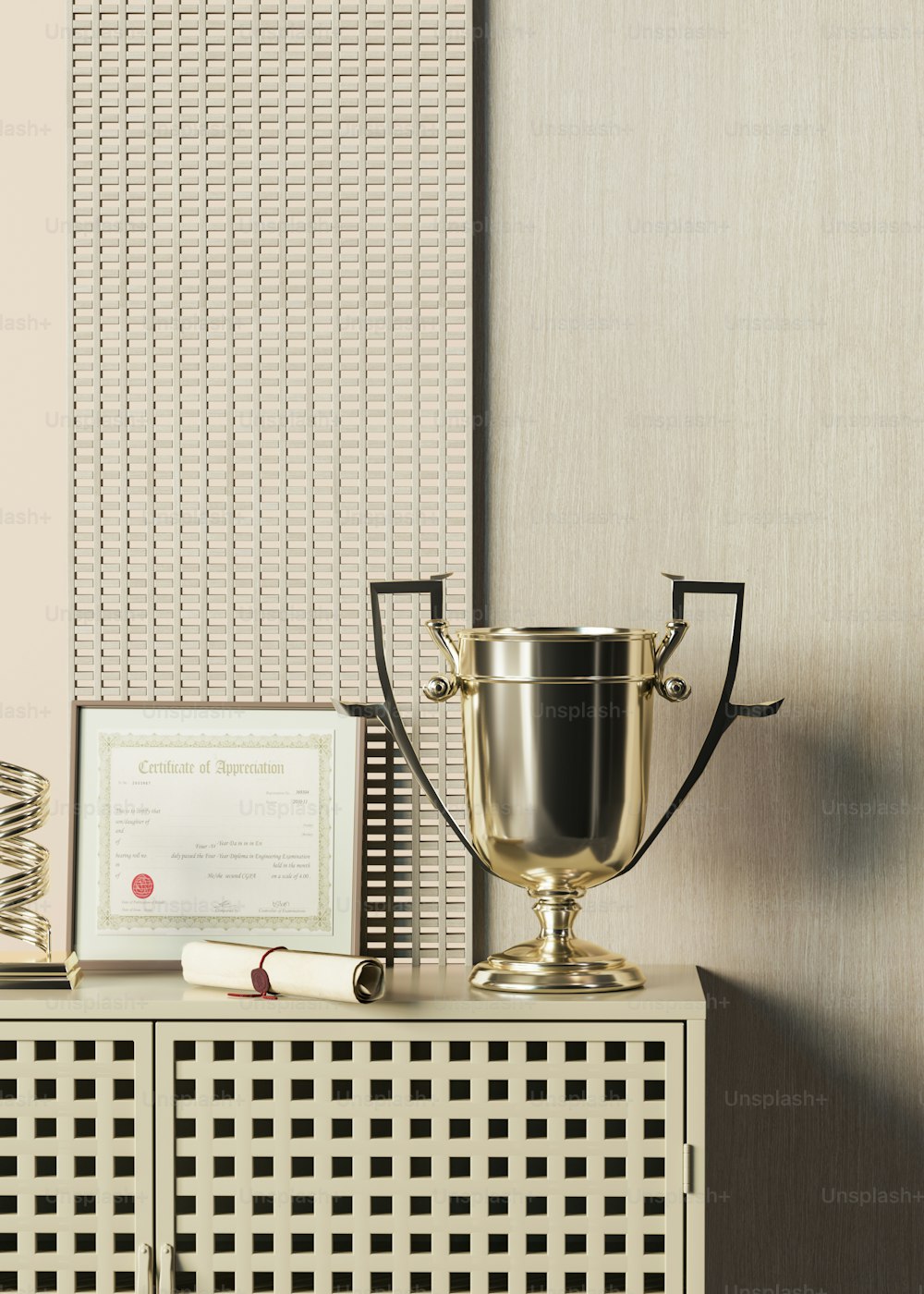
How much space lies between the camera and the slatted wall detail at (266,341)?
57.9 inches

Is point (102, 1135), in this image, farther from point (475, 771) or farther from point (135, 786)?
point (475, 771)

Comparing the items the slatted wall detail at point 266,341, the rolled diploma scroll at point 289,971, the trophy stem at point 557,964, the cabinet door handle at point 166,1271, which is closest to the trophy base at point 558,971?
the trophy stem at point 557,964

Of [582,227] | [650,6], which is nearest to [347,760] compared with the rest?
[582,227]

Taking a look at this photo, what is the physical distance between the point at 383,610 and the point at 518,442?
25 centimetres

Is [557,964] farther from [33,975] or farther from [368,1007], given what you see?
[33,975]

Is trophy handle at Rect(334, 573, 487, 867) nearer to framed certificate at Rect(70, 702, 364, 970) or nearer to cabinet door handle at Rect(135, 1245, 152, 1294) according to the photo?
framed certificate at Rect(70, 702, 364, 970)

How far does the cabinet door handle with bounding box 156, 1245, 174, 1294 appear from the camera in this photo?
1.17m

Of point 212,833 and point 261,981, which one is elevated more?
point 212,833

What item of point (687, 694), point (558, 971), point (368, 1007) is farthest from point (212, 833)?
point (687, 694)

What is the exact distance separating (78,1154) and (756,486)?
3.26ft

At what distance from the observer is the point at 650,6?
1.49m

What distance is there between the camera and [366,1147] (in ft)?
3.84

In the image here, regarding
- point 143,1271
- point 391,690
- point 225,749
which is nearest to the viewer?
point 143,1271

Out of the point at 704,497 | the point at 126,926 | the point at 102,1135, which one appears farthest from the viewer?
Answer: the point at 704,497
